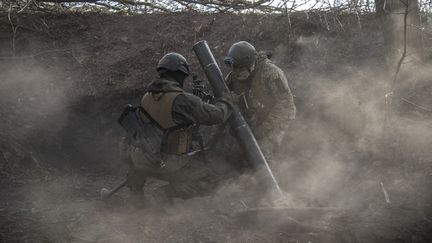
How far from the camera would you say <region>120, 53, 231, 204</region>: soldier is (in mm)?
4617

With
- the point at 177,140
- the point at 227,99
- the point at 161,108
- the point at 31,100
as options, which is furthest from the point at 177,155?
the point at 31,100

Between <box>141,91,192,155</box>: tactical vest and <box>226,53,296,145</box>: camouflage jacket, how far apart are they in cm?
103

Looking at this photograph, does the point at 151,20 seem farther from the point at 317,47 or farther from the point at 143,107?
the point at 143,107

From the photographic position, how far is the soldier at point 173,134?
462 cm

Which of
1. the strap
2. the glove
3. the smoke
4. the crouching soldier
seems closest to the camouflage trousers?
the strap

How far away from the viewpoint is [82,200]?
18.2 feet

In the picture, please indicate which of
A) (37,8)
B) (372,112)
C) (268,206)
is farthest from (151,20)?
(268,206)

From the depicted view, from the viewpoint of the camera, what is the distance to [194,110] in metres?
4.60

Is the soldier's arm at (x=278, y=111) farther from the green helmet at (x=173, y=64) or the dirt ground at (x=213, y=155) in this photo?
the green helmet at (x=173, y=64)

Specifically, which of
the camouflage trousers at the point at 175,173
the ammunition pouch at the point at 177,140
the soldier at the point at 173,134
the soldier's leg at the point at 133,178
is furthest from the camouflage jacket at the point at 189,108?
the soldier's leg at the point at 133,178

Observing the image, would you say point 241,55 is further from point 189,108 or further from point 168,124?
point 168,124

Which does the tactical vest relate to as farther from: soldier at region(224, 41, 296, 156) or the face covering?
the face covering

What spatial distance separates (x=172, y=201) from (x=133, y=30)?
4.70 metres

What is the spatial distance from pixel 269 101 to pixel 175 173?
5.11ft
